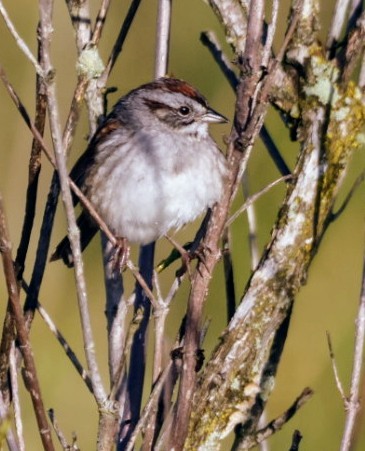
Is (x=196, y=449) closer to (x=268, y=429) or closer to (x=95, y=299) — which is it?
(x=268, y=429)

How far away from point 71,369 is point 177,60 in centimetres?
122

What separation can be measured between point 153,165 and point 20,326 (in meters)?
1.05

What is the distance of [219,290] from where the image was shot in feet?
12.6

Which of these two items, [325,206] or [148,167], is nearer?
[325,206]

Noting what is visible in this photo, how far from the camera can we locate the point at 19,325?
199 cm

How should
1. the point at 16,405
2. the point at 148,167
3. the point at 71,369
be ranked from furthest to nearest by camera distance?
the point at 71,369
the point at 148,167
the point at 16,405

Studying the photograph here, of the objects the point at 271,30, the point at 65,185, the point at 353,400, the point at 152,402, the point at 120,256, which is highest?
the point at 120,256

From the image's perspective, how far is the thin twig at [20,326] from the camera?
6.34 ft

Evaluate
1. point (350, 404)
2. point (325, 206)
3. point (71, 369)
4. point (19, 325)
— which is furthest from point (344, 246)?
point (19, 325)

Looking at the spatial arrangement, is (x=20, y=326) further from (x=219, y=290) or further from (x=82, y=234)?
(x=219, y=290)

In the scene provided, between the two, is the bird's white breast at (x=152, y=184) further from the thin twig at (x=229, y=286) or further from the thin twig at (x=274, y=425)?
the thin twig at (x=274, y=425)

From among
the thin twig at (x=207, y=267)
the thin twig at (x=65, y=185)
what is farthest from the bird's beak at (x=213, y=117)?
the thin twig at (x=65, y=185)

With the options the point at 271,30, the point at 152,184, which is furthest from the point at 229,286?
the point at 271,30

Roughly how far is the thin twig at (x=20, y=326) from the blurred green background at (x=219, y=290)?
5.02 ft
